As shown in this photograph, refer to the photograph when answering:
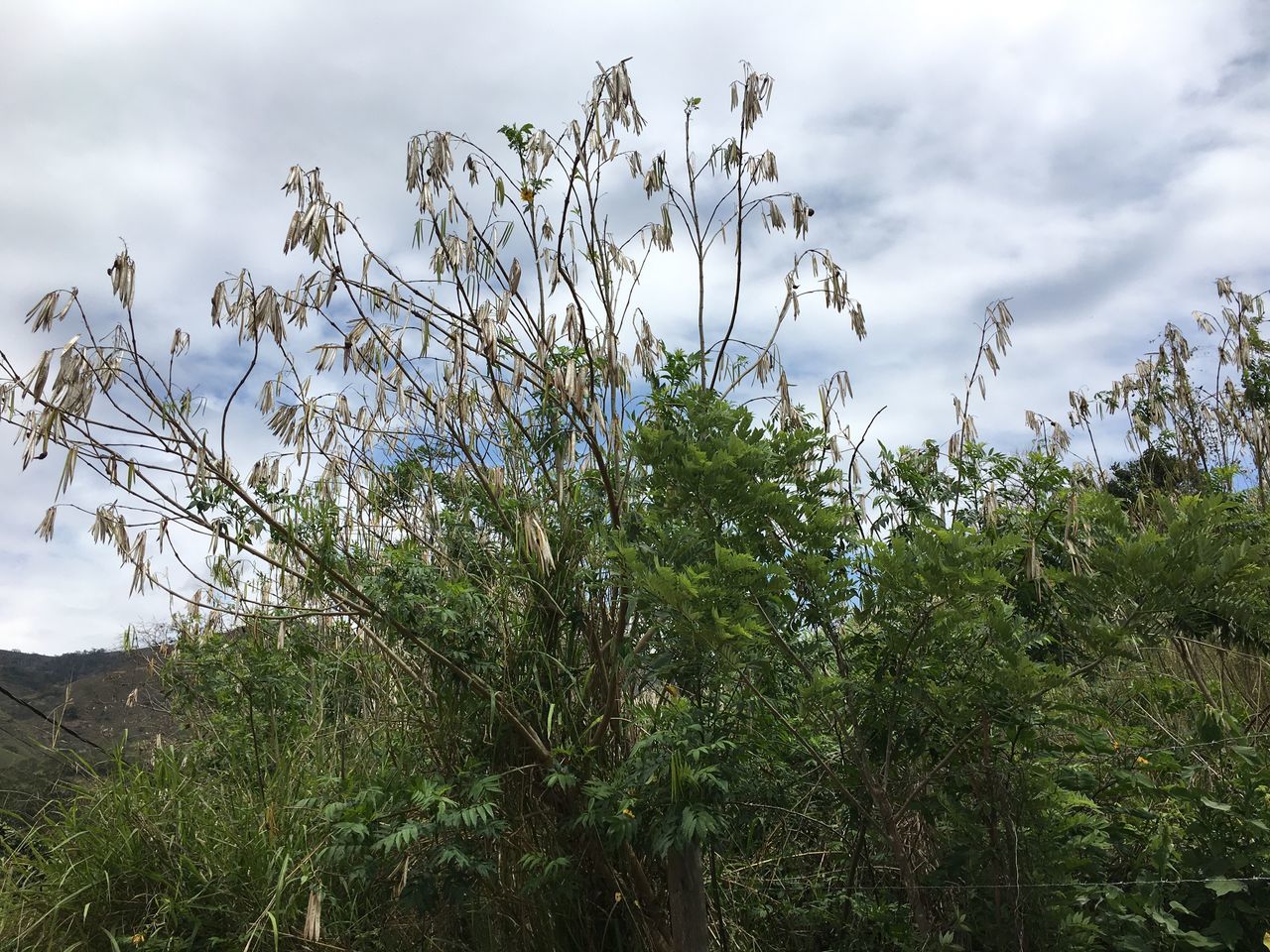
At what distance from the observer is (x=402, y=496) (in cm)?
440

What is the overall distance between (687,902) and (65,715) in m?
6.67

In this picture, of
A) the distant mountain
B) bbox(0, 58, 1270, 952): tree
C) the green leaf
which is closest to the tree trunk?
bbox(0, 58, 1270, 952): tree

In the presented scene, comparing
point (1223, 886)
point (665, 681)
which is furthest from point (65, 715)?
point (1223, 886)

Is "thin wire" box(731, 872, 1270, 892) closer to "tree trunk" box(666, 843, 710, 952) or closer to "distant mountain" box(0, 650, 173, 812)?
"tree trunk" box(666, 843, 710, 952)

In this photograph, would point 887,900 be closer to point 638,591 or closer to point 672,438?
point 638,591

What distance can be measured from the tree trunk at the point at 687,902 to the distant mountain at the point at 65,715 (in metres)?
3.41

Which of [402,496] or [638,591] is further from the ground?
[402,496]

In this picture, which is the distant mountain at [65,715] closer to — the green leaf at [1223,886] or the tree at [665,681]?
the tree at [665,681]

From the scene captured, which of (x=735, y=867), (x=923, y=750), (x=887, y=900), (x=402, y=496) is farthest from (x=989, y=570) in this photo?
(x=402, y=496)

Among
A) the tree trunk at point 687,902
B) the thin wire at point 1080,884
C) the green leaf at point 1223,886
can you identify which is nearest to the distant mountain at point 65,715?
the tree trunk at point 687,902

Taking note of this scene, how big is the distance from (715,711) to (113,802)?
2.83 m

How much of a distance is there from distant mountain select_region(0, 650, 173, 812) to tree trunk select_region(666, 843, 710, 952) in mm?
3407

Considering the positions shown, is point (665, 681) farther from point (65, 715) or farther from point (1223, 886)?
point (65, 715)

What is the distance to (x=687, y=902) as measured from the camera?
9.56ft
